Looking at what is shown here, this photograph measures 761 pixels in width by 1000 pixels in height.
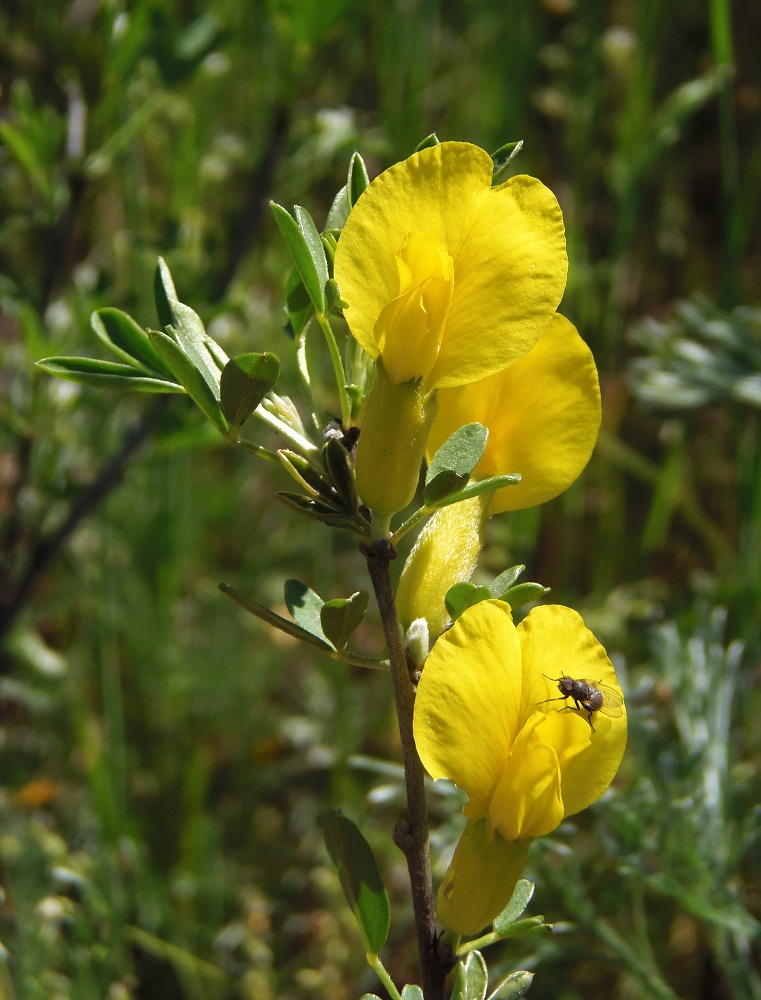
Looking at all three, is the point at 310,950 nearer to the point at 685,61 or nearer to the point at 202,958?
A: the point at 202,958

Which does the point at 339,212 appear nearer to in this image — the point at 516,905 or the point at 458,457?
the point at 458,457

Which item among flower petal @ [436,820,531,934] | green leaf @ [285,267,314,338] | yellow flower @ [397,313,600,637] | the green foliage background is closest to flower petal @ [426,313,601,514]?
yellow flower @ [397,313,600,637]

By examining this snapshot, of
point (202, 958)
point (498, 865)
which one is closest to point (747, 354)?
point (498, 865)

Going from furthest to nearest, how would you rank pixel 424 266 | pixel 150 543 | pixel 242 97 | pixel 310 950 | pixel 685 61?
pixel 685 61, pixel 242 97, pixel 150 543, pixel 310 950, pixel 424 266

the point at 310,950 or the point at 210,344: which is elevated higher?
the point at 210,344

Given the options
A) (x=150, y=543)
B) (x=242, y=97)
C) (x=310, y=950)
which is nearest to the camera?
(x=310, y=950)

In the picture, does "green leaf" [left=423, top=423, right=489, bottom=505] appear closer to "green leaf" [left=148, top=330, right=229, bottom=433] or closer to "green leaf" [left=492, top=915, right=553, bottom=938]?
"green leaf" [left=148, top=330, right=229, bottom=433]

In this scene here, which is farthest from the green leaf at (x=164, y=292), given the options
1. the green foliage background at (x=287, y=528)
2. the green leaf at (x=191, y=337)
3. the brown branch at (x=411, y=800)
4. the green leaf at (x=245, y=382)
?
the green foliage background at (x=287, y=528)

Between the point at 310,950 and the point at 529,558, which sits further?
the point at 529,558
